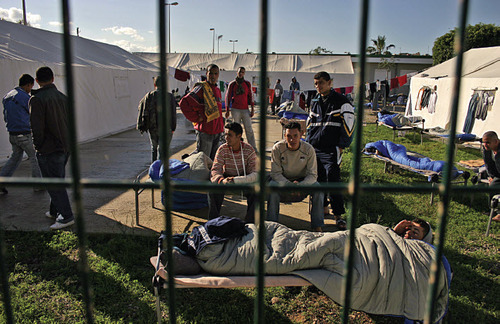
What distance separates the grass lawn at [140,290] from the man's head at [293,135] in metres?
1.54

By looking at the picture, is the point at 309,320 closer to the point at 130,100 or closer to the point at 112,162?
the point at 112,162

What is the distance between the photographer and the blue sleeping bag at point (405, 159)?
568 centimetres

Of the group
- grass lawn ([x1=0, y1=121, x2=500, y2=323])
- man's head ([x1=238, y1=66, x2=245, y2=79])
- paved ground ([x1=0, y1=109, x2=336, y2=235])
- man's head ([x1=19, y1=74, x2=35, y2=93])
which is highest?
man's head ([x1=238, y1=66, x2=245, y2=79])

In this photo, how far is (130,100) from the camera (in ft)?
40.5

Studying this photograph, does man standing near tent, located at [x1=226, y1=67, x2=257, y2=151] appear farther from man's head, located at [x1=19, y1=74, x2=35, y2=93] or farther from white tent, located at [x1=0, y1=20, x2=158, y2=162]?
man's head, located at [x1=19, y1=74, x2=35, y2=93]

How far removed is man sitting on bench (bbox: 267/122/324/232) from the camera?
13.0 feet

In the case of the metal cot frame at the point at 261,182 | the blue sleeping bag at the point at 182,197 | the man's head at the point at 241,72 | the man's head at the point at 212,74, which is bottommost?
the blue sleeping bag at the point at 182,197

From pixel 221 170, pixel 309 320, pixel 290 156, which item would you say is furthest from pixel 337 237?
pixel 221 170

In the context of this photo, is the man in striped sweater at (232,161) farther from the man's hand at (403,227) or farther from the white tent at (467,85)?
the white tent at (467,85)

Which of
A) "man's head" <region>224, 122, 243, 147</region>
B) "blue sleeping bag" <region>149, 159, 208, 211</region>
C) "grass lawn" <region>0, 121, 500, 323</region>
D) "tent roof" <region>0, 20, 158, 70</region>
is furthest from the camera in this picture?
"tent roof" <region>0, 20, 158, 70</region>

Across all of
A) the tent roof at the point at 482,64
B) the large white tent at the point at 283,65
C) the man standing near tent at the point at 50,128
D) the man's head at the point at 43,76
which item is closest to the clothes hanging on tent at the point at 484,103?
the tent roof at the point at 482,64

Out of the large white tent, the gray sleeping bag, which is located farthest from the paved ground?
the large white tent

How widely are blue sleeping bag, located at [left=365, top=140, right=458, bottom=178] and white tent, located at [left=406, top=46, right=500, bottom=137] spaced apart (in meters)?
2.99

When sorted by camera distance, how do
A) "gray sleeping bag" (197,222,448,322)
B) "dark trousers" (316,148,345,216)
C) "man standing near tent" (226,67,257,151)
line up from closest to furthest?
"gray sleeping bag" (197,222,448,322)
"dark trousers" (316,148,345,216)
"man standing near tent" (226,67,257,151)
